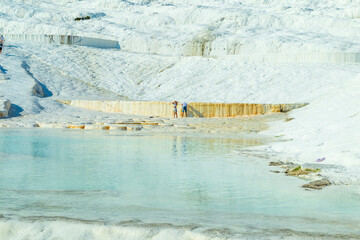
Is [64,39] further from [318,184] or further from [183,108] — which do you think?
[318,184]

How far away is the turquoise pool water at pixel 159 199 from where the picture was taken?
14.0 feet

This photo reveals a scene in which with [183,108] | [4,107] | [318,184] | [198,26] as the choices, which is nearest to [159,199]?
[318,184]

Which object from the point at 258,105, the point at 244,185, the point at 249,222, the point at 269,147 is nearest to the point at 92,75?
the point at 258,105

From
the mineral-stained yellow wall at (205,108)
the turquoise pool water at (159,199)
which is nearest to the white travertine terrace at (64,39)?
the mineral-stained yellow wall at (205,108)

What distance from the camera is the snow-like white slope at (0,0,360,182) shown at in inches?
886

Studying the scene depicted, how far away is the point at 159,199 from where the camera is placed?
5609 millimetres

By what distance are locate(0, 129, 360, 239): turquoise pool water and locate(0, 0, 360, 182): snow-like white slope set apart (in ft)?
17.7

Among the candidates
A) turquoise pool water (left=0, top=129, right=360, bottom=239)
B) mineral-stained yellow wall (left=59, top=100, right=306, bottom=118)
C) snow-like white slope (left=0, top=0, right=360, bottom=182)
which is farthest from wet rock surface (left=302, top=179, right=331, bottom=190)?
mineral-stained yellow wall (left=59, top=100, right=306, bottom=118)

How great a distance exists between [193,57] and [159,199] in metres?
24.6

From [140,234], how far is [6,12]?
126ft

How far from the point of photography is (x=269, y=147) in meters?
10.3

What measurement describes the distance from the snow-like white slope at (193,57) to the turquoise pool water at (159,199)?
5.41 metres

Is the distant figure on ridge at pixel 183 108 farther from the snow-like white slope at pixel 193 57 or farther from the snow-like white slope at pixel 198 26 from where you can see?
the snow-like white slope at pixel 198 26

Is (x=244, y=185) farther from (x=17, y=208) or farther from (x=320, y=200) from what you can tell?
(x=17, y=208)
